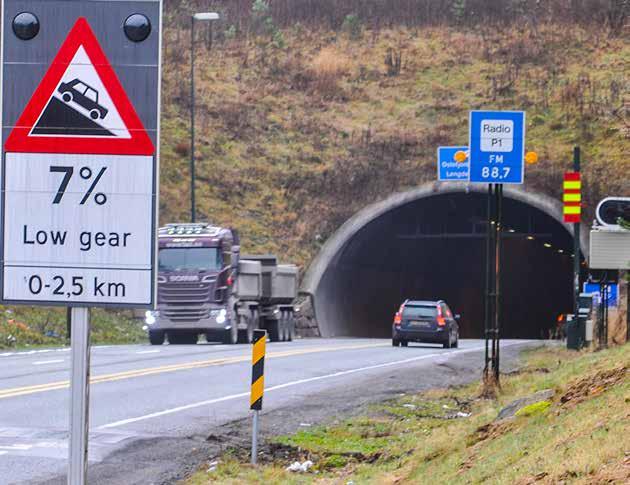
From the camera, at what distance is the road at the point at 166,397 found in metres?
12.7

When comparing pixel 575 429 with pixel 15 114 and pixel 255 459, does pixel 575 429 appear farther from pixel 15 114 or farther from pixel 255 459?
pixel 15 114

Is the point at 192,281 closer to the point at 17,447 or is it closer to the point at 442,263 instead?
the point at 442,263

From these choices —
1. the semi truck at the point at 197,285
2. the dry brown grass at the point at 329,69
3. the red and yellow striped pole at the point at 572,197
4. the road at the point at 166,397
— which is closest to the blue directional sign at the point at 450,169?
the red and yellow striped pole at the point at 572,197

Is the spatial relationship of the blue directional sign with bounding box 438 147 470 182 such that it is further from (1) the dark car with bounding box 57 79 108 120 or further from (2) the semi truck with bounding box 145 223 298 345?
(1) the dark car with bounding box 57 79 108 120

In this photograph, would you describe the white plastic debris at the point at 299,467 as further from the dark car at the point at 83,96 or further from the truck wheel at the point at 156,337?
the truck wheel at the point at 156,337

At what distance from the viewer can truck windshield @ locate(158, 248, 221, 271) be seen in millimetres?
40781

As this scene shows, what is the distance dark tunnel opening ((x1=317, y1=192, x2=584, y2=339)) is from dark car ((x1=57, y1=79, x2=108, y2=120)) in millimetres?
48659

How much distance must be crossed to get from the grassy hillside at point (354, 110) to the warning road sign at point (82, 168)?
48970 mm

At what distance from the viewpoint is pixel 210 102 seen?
2479 inches

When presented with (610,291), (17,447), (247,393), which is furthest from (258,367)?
(610,291)

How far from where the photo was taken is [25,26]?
4.87 metres

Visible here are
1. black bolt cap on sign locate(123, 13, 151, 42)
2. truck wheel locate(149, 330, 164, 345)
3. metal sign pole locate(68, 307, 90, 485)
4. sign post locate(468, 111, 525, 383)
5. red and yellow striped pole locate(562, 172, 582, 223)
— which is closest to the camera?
metal sign pole locate(68, 307, 90, 485)

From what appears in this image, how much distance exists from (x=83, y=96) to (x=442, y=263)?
60.9 metres

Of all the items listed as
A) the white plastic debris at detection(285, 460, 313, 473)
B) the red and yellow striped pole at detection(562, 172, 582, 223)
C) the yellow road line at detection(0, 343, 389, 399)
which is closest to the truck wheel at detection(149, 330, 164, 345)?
the yellow road line at detection(0, 343, 389, 399)
